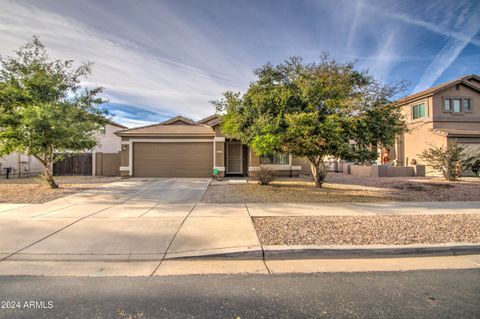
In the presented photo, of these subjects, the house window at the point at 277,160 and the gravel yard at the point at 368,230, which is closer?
the gravel yard at the point at 368,230

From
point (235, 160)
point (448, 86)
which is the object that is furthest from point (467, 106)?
point (235, 160)

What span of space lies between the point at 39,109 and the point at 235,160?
35.2 feet

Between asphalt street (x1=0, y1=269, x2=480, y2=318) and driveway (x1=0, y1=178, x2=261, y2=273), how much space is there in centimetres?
74

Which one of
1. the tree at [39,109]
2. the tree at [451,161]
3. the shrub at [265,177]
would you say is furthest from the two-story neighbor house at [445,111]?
the tree at [39,109]

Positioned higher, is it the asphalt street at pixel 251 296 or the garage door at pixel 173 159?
the garage door at pixel 173 159

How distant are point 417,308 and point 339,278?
932 mm

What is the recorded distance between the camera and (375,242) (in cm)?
449

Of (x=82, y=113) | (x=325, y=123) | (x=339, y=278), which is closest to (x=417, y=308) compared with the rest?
(x=339, y=278)

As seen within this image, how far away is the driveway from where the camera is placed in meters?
4.12

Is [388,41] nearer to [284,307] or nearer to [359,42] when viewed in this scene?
[359,42]

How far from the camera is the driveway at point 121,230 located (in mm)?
4121

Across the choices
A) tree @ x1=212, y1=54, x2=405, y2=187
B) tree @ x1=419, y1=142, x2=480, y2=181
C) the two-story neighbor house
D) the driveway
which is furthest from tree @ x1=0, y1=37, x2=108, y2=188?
the two-story neighbor house

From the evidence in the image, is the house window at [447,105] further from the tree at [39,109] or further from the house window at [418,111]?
the tree at [39,109]

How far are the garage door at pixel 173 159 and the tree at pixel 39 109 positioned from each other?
17.1 feet
